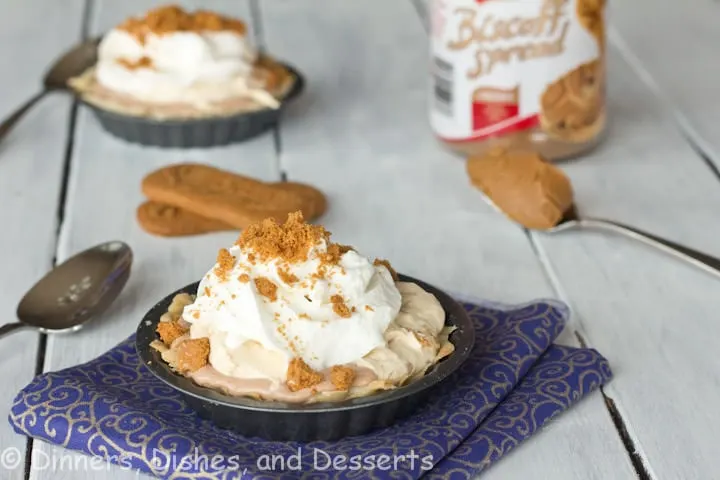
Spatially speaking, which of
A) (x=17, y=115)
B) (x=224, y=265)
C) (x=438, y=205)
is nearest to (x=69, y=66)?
(x=17, y=115)

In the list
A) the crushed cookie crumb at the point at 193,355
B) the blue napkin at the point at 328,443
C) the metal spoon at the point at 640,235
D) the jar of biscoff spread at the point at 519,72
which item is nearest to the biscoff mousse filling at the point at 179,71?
the jar of biscoff spread at the point at 519,72

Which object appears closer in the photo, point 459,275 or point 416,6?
point 459,275

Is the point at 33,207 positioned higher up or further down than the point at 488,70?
further down

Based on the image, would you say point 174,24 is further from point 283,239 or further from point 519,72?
point 283,239

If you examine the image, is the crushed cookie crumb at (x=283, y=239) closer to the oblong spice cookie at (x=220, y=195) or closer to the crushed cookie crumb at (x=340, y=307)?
the crushed cookie crumb at (x=340, y=307)

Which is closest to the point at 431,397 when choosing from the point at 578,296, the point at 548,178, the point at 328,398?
the point at 328,398

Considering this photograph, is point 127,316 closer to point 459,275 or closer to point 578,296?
point 459,275
